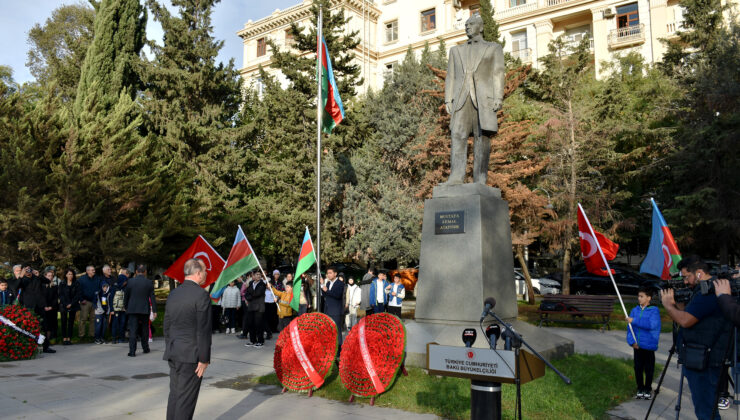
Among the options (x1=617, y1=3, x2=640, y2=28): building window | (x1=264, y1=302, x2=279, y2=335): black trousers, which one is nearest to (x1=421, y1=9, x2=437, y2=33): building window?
(x1=617, y1=3, x2=640, y2=28): building window

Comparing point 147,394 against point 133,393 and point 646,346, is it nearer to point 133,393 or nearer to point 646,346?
point 133,393

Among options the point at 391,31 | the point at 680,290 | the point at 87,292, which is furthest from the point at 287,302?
the point at 391,31

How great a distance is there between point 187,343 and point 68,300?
34.1 feet

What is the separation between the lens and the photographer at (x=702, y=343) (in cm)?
473

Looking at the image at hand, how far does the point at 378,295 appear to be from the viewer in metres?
15.0

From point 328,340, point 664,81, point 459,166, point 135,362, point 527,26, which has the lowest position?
point 135,362

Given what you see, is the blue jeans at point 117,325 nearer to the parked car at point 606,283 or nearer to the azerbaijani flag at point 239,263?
the azerbaijani flag at point 239,263

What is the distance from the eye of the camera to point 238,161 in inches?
1203

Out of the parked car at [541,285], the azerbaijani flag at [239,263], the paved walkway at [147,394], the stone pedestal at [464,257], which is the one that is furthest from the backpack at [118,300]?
the parked car at [541,285]

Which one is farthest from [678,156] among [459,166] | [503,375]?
[503,375]

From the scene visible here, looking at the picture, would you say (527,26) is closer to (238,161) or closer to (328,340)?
(238,161)

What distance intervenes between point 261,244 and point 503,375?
104 ft

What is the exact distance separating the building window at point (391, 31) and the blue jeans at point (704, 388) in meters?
51.4

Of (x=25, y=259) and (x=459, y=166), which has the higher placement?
(x=459, y=166)
